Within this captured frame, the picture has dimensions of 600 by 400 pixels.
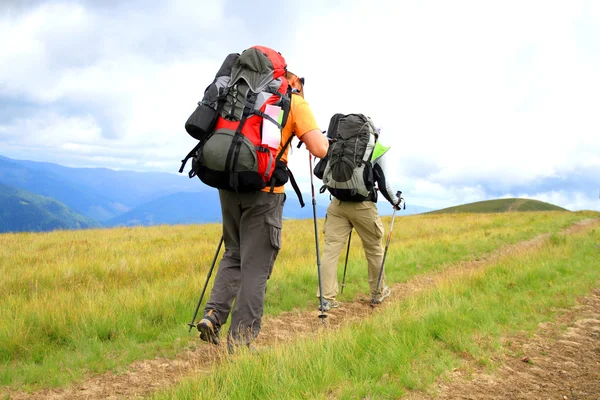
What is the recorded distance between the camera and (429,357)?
11.7 feet

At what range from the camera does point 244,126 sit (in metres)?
3.49

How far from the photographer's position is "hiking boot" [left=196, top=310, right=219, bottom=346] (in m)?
3.88

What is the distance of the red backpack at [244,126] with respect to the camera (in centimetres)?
340

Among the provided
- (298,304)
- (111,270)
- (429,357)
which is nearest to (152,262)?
(111,270)

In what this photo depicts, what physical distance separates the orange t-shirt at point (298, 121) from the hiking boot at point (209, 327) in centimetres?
141

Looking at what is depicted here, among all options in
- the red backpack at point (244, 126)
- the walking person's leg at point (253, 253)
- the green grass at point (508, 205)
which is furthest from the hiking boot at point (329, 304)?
the green grass at point (508, 205)

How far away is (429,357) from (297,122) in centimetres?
243

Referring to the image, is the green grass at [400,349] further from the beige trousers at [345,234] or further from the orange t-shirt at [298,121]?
the orange t-shirt at [298,121]

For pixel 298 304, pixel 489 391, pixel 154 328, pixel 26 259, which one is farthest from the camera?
pixel 26 259

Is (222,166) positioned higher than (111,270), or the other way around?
(222,166)

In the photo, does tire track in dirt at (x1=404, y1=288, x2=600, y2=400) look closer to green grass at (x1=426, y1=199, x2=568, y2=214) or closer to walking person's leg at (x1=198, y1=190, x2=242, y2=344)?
walking person's leg at (x1=198, y1=190, x2=242, y2=344)

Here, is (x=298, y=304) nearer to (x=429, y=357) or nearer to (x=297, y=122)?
(x=429, y=357)

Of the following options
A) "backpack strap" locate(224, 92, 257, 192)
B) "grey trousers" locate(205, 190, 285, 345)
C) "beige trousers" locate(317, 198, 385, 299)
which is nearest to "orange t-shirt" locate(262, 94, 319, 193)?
"grey trousers" locate(205, 190, 285, 345)

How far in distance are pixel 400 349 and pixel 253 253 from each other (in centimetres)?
159
